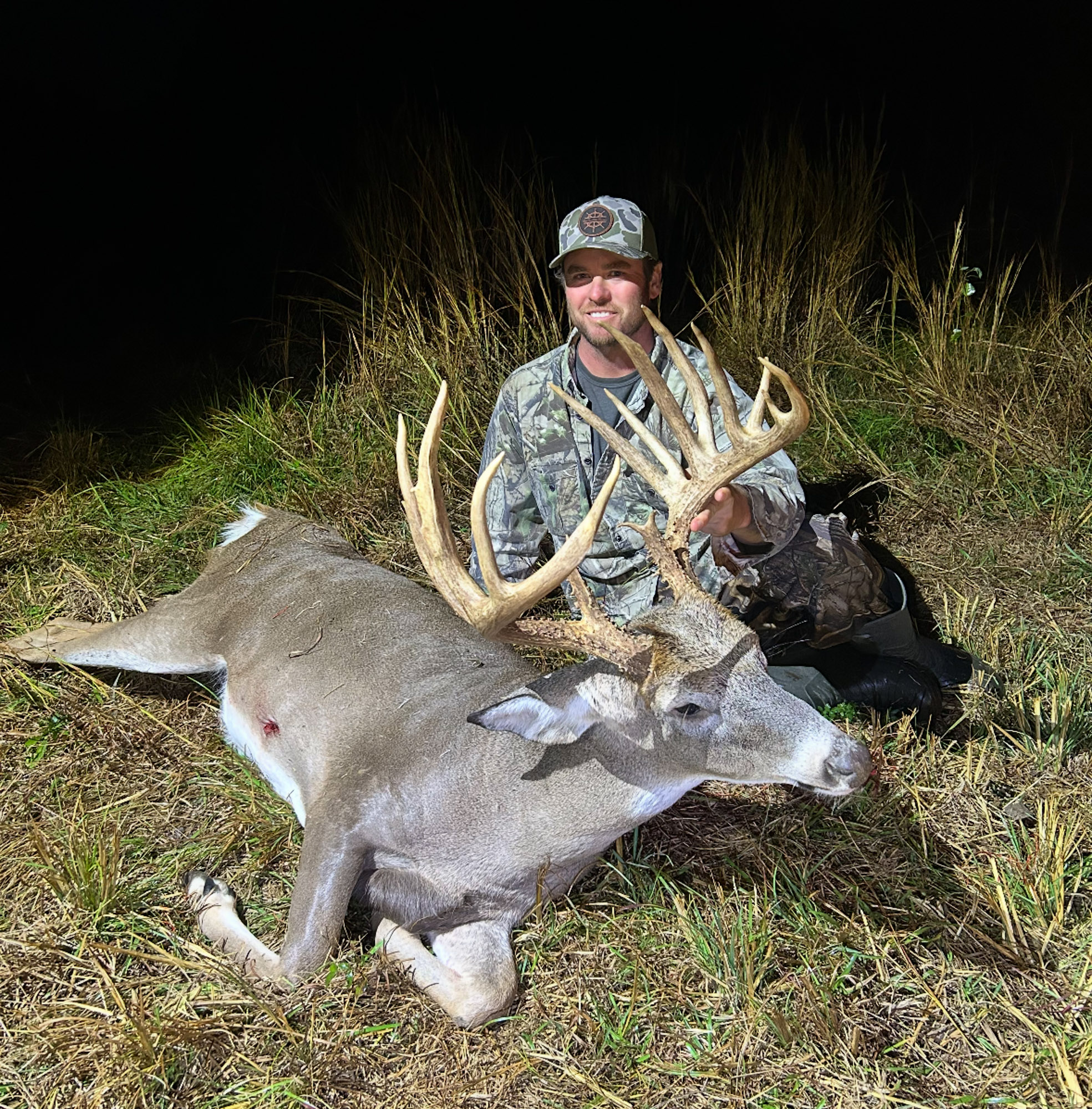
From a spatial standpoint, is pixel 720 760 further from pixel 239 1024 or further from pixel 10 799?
pixel 10 799

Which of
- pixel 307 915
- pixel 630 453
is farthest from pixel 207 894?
pixel 630 453

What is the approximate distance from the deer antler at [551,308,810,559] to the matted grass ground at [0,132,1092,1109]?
1.08m

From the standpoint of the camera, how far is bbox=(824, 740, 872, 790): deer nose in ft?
7.43

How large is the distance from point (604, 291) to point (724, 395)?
134 cm

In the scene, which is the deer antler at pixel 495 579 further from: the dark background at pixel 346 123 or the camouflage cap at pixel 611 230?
the dark background at pixel 346 123

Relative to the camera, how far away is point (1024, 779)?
330cm

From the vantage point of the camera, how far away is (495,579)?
2.31 metres

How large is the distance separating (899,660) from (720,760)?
1.61m

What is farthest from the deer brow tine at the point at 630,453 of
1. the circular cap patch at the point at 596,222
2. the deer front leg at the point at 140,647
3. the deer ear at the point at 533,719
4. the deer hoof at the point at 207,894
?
the deer front leg at the point at 140,647

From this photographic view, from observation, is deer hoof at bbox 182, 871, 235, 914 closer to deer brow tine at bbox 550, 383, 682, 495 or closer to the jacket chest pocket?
deer brow tine at bbox 550, 383, 682, 495

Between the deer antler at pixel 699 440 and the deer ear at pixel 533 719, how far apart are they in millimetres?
514

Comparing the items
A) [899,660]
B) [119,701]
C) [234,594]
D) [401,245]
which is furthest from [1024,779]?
[401,245]

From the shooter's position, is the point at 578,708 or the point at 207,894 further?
the point at 207,894

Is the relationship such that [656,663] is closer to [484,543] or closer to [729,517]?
[484,543]
